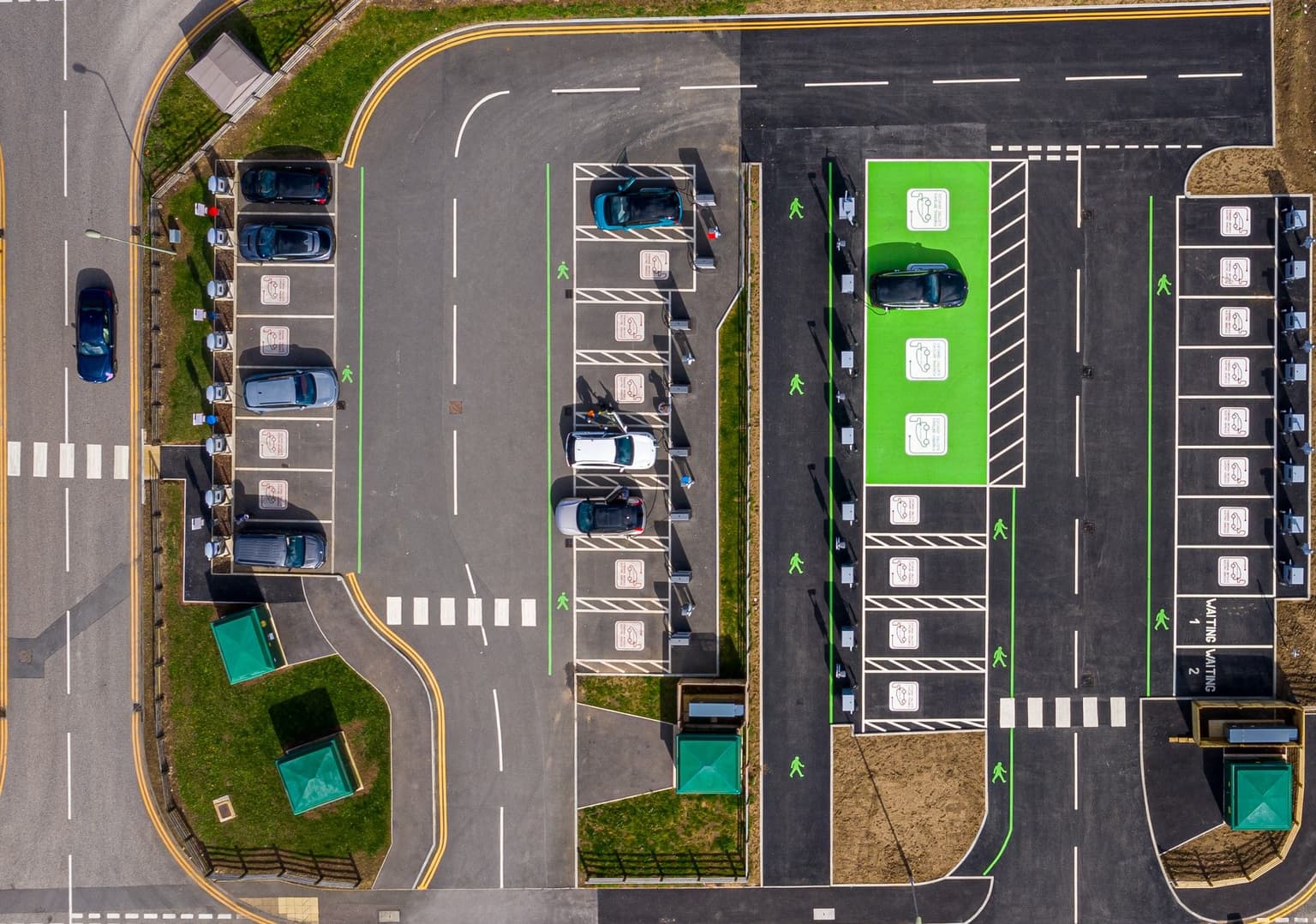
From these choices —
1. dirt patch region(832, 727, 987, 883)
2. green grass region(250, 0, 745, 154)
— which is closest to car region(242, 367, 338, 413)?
green grass region(250, 0, 745, 154)

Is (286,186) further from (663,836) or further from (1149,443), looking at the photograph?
(1149,443)

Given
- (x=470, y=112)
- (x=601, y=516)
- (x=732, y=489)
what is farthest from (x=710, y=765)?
(x=470, y=112)

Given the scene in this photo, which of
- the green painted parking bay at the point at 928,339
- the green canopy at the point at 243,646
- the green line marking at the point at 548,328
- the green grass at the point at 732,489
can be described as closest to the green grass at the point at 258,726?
the green canopy at the point at 243,646

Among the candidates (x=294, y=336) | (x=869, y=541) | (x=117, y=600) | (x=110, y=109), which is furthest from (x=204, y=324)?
(x=869, y=541)

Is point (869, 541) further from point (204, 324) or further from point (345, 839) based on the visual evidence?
point (204, 324)

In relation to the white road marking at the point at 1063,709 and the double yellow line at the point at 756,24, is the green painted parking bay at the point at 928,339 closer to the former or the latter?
the double yellow line at the point at 756,24

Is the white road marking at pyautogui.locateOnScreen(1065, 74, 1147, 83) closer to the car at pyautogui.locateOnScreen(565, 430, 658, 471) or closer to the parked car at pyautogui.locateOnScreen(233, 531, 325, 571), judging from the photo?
the car at pyautogui.locateOnScreen(565, 430, 658, 471)
